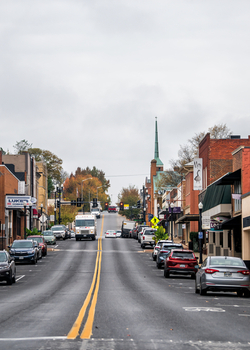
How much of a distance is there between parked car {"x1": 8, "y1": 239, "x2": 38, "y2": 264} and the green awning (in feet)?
44.0

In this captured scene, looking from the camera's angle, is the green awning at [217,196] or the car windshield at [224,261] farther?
the green awning at [217,196]

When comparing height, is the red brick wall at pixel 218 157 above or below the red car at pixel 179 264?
above

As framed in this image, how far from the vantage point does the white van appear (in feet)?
217

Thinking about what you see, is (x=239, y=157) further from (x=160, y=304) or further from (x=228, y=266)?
(x=160, y=304)

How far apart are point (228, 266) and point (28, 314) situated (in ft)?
25.5

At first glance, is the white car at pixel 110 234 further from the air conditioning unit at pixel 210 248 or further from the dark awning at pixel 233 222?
the dark awning at pixel 233 222

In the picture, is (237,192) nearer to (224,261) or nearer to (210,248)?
(210,248)

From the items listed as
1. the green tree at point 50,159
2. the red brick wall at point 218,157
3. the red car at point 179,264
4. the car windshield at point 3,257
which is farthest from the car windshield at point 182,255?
the green tree at point 50,159

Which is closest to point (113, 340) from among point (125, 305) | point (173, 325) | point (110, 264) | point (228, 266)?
point (173, 325)

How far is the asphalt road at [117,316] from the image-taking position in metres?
9.91

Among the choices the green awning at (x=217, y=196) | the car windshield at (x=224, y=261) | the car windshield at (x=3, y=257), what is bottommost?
the car windshield at (x=3, y=257)

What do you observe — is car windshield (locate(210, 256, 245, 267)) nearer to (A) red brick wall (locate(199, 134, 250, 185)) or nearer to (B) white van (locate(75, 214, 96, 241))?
(A) red brick wall (locate(199, 134, 250, 185))

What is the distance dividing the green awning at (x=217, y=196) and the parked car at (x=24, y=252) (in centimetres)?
1341

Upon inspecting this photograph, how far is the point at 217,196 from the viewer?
4016 centimetres
